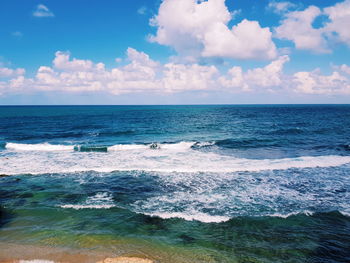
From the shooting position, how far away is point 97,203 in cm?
1491

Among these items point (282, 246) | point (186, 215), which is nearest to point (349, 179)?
point (282, 246)

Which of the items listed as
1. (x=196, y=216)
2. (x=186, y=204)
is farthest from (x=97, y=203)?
(x=196, y=216)

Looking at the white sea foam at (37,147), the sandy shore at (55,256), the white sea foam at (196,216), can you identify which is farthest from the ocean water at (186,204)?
the white sea foam at (37,147)

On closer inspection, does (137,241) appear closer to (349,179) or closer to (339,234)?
(339,234)

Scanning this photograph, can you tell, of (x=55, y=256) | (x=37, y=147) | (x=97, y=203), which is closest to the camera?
(x=55, y=256)

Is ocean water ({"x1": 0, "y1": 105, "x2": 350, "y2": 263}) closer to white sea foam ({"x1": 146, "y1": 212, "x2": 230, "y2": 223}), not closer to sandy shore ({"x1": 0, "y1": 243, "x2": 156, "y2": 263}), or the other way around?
white sea foam ({"x1": 146, "y1": 212, "x2": 230, "y2": 223})

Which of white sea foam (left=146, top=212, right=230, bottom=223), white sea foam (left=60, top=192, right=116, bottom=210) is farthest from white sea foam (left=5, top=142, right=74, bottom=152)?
white sea foam (left=146, top=212, right=230, bottom=223)

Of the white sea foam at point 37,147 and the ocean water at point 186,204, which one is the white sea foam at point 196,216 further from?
the white sea foam at point 37,147

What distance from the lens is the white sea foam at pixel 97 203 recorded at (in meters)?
14.3

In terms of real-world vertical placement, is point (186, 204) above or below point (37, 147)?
below

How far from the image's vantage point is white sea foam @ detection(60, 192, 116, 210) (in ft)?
47.0

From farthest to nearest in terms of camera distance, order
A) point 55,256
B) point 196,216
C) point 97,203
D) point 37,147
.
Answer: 1. point 37,147
2. point 97,203
3. point 196,216
4. point 55,256

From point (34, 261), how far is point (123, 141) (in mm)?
29268

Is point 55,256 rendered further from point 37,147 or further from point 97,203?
point 37,147
